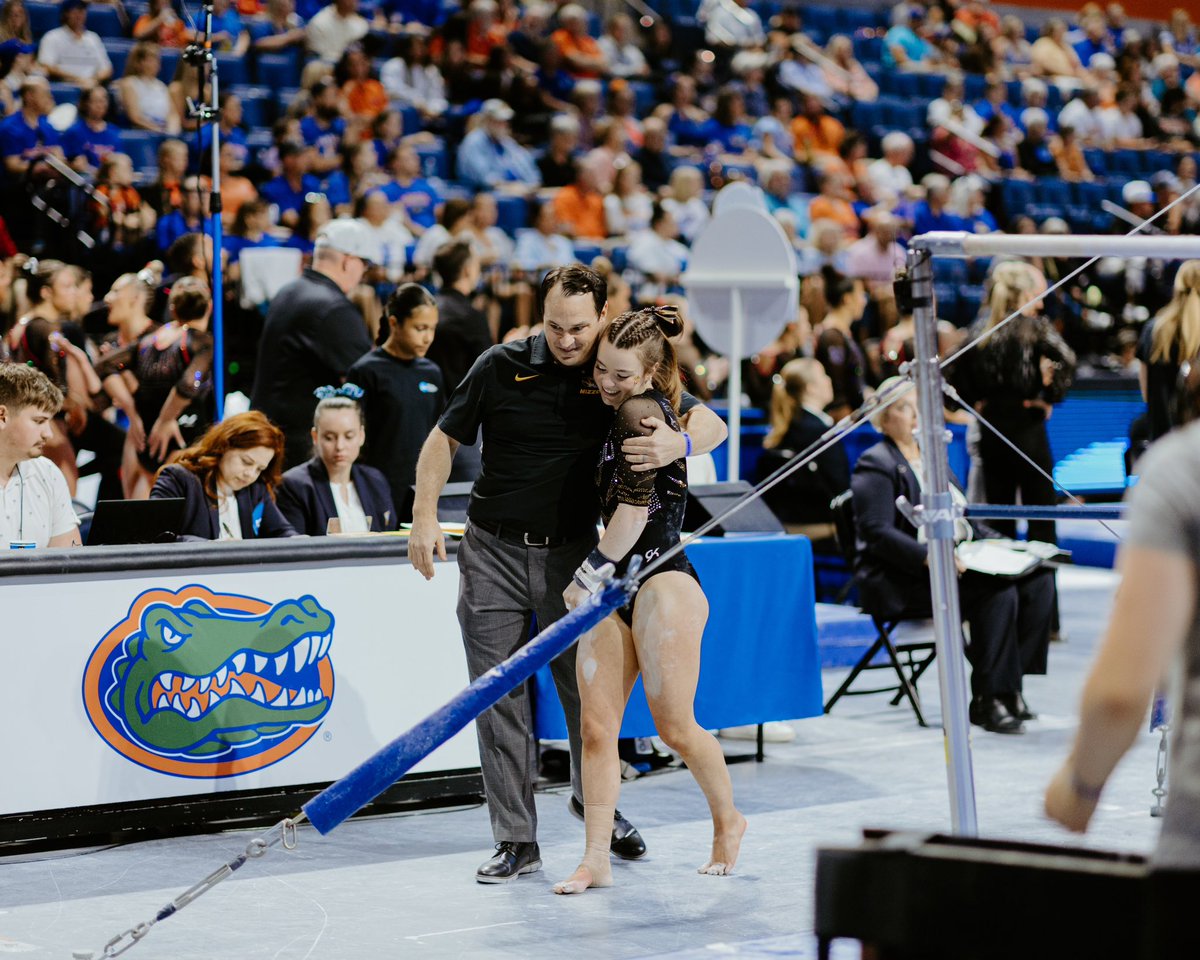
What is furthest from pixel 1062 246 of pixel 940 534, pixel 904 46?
pixel 904 46

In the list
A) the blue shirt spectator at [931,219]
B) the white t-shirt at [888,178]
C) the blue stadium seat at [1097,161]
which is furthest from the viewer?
the blue stadium seat at [1097,161]

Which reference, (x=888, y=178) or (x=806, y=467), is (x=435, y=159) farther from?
(x=806, y=467)

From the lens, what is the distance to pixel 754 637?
649 cm

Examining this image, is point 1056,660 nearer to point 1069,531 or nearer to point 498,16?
point 1069,531

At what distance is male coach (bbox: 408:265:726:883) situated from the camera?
4992 mm

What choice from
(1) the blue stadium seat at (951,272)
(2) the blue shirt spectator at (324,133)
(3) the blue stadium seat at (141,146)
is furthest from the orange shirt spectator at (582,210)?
(1) the blue stadium seat at (951,272)

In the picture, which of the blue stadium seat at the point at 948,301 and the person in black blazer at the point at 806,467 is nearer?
the person in black blazer at the point at 806,467

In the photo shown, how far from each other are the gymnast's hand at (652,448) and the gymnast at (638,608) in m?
0.03

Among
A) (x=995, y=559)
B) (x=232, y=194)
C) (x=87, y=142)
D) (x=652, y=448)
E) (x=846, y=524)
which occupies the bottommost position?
(x=995, y=559)

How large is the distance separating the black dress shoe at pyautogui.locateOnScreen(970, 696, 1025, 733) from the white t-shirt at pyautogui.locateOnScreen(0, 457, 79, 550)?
388 centimetres

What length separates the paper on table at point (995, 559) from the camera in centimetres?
735

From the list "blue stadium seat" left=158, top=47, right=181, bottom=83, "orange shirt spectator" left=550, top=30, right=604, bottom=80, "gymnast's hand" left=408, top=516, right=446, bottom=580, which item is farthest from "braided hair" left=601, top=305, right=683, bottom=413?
"orange shirt spectator" left=550, top=30, right=604, bottom=80

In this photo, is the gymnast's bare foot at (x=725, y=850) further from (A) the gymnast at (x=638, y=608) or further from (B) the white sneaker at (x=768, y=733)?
(B) the white sneaker at (x=768, y=733)

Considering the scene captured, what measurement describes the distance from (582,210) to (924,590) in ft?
21.7
